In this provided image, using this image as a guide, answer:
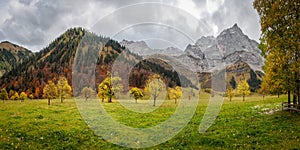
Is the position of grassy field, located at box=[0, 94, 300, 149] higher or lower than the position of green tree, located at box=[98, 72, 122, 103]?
lower

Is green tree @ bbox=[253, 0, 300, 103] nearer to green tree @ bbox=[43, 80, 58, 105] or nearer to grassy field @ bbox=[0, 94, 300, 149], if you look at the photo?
grassy field @ bbox=[0, 94, 300, 149]

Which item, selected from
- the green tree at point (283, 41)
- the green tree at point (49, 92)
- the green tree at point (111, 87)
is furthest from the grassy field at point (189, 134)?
the green tree at point (111, 87)

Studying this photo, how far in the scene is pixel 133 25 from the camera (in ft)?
61.5

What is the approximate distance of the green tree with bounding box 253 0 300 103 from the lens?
85.6 ft

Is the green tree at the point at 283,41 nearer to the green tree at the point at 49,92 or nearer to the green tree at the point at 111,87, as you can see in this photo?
the green tree at the point at 111,87

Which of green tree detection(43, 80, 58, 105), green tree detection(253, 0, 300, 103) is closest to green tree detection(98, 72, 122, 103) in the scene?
green tree detection(43, 80, 58, 105)

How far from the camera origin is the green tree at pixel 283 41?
85.6 feet

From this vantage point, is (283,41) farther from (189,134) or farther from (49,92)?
(49,92)

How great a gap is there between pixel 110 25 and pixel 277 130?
17.4 m

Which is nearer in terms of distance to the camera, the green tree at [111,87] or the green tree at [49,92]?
the green tree at [49,92]

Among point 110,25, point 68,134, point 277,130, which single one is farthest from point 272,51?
point 68,134

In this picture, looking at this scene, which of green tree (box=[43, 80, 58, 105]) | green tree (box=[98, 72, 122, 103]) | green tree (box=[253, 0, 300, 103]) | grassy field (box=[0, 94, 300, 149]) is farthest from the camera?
green tree (box=[98, 72, 122, 103])

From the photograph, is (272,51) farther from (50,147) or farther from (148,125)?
(50,147)

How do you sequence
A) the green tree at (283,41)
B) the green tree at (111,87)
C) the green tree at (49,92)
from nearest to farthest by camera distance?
the green tree at (283,41) < the green tree at (49,92) < the green tree at (111,87)
